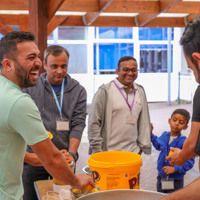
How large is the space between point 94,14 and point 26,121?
5.39m

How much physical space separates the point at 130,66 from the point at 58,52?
2.65 feet

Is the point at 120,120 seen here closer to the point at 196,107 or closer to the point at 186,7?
the point at 196,107

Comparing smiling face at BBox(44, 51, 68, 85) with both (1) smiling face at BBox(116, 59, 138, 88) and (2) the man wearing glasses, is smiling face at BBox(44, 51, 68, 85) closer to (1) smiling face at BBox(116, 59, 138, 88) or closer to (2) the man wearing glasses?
(2) the man wearing glasses

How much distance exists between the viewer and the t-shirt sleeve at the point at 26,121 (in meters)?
1.51

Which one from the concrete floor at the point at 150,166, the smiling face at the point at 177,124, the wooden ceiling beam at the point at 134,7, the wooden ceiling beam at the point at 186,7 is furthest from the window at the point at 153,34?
the smiling face at the point at 177,124

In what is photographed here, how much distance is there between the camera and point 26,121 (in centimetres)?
154

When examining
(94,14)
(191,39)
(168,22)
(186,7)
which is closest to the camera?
(191,39)

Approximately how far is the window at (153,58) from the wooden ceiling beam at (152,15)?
612cm

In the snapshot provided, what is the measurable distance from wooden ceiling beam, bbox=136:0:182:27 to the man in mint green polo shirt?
14.9 feet

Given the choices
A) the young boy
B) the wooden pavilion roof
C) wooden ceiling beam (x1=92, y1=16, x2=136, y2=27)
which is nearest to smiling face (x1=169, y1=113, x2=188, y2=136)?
the young boy

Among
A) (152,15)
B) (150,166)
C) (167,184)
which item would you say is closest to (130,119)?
(167,184)

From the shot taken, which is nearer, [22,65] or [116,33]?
[22,65]

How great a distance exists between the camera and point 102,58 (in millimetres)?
13469

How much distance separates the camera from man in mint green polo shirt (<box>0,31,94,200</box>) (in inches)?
59.9
